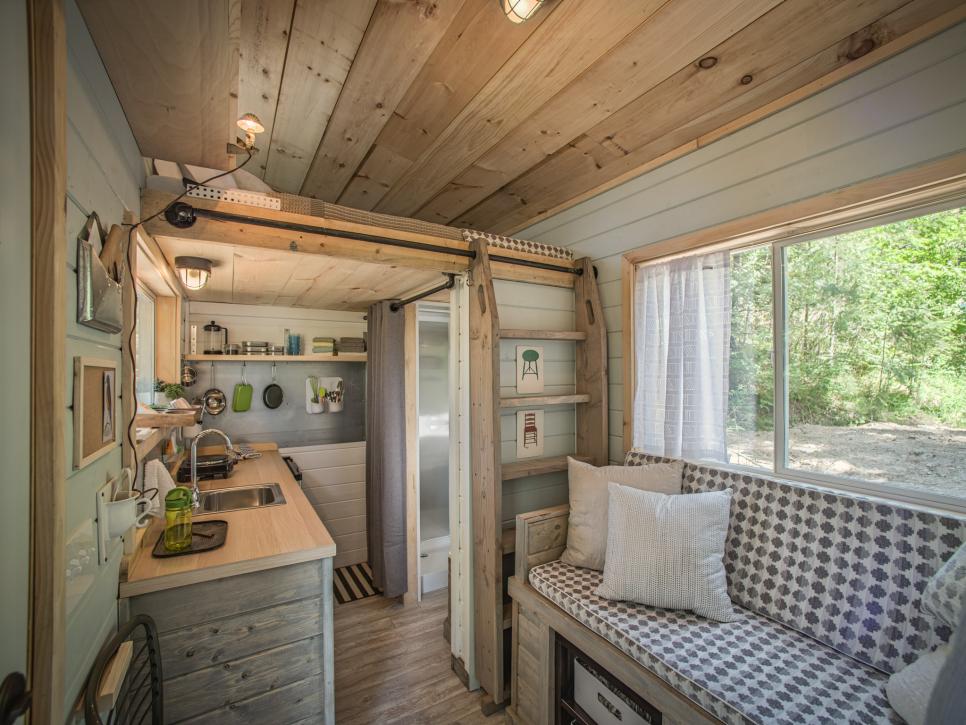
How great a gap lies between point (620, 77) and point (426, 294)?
5.18 feet

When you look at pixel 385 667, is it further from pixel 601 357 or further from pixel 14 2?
pixel 14 2

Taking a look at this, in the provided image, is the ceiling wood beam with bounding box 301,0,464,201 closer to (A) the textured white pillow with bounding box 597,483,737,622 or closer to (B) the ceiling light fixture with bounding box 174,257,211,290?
(B) the ceiling light fixture with bounding box 174,257,211,290

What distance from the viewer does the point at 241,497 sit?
254cm

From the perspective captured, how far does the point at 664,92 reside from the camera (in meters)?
1.77

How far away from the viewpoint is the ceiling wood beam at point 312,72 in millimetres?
1395

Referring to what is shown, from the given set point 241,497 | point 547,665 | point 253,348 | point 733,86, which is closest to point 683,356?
point 733,86

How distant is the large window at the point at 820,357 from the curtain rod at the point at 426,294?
3.30ft

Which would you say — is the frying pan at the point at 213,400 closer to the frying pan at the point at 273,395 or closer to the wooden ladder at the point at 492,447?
the frying pan at the point at 273,395

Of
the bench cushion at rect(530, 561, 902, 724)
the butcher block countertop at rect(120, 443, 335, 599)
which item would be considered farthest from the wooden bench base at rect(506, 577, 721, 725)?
the butcher block countertop at rect(120, 443, 335, 599)

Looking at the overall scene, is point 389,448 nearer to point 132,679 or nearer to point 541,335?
point 541,335

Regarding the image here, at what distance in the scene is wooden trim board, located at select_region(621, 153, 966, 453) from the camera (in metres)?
1.41

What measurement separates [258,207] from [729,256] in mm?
2017

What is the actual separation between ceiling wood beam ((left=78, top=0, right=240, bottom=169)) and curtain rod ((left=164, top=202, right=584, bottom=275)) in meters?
0.26

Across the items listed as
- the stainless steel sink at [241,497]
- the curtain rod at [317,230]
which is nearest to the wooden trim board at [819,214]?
the curtain rod at [317,230]
